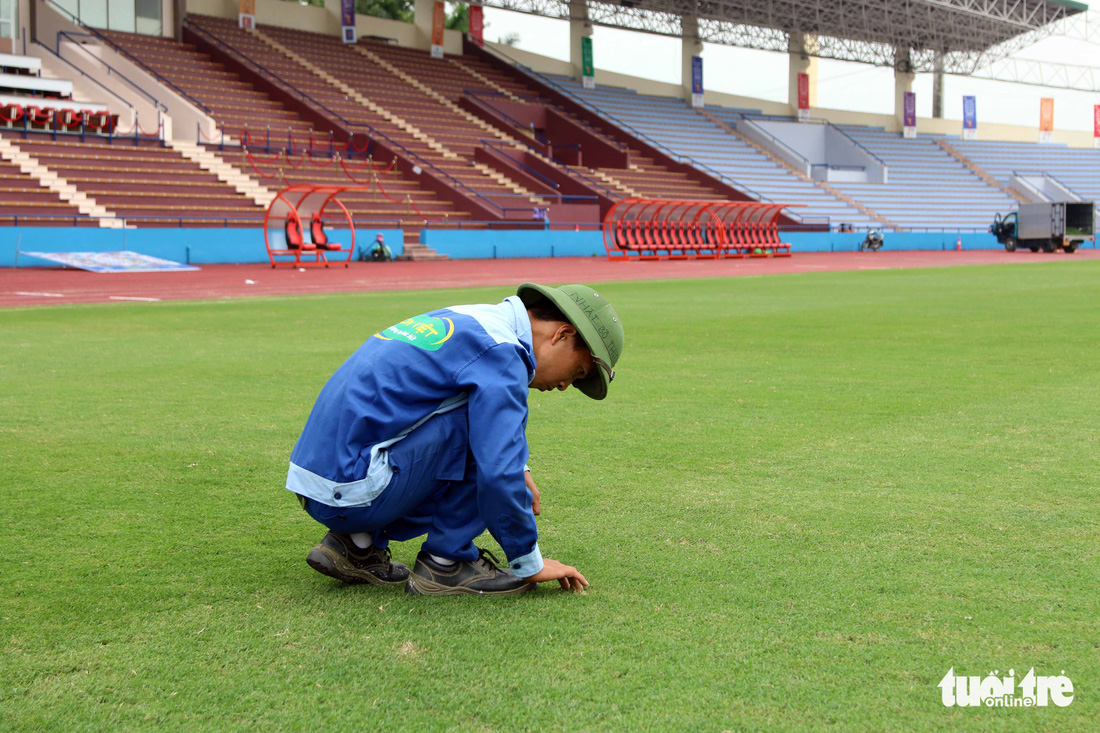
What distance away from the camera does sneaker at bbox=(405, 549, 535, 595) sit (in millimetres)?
2939

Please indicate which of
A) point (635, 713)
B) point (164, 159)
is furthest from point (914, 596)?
point (164, 159)

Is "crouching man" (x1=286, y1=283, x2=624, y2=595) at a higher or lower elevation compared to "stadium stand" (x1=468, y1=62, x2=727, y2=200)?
lower

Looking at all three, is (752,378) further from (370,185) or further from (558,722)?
(370,185)

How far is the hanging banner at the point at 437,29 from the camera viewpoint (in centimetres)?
4478

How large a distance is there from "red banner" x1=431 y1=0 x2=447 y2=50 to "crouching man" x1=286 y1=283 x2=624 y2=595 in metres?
44.5

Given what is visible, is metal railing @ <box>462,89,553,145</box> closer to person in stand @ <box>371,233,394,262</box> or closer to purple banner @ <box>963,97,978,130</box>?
person in stand @ <box>371,233,394,262</box>

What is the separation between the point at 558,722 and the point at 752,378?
16.8ft

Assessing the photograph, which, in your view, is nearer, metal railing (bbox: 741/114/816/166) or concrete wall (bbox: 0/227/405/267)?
concrete wall (bbox: 0/227/405/267)

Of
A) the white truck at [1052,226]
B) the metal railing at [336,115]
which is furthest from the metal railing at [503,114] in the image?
the white truck at [1052,226]

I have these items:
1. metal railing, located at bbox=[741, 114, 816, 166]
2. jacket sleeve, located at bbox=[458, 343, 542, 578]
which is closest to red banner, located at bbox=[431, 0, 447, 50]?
metal railing, located at bbox=[741, 114, 816, 166]

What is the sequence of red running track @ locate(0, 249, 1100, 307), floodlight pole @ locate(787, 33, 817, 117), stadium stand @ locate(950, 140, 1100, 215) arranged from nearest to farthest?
red running track @ locate(0, 249, 1100, 307) → floodlight pole @ locate(787, 33, 817, 117) → stadium stand @ locate(950, 140, 1100, 215)

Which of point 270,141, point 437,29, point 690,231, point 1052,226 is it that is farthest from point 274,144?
point 1052,226

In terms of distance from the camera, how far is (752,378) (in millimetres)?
7039

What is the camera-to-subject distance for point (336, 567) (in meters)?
2.93
